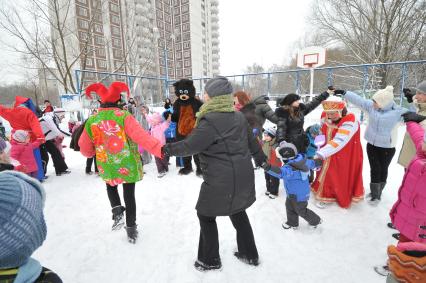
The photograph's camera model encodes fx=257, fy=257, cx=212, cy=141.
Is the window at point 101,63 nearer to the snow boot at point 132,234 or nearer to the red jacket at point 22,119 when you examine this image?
the red jacket at point 22,119

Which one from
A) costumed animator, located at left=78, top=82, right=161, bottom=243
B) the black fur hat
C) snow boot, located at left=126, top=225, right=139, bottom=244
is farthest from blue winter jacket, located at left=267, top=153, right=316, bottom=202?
the black fur hat

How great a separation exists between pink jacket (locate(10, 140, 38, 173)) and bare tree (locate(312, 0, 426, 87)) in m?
14.7

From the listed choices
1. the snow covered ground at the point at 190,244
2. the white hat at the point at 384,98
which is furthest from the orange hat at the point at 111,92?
the white hat at the point at 384,98

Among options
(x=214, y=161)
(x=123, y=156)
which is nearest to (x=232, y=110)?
(x=214, y=161)

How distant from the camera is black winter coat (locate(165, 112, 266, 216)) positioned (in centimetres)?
217

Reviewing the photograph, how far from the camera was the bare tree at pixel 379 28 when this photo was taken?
46.4 feet

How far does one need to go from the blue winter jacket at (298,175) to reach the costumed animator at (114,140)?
1.65 meters

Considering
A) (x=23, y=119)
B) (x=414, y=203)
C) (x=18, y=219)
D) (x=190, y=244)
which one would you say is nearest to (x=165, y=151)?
(x=190, y=244)

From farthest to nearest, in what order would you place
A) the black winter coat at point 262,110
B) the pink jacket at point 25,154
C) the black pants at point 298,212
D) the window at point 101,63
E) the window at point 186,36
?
the window at point 186,36, the window at point 101,63, the pink jacket at point 25,154, the black winter coat at point 262,110, the black pants at point 298,212

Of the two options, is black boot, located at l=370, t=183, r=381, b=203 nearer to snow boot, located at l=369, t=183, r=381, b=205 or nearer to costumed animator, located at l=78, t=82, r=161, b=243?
snow boot, located at l=369, t=183, r=381, b=205

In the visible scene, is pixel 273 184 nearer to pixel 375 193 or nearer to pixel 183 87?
pixel 375 193

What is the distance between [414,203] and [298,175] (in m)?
1.12

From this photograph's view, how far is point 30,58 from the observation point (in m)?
13.8

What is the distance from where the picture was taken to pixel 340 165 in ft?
12.0
